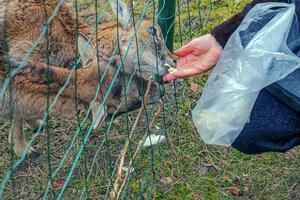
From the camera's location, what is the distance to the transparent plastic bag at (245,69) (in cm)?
271

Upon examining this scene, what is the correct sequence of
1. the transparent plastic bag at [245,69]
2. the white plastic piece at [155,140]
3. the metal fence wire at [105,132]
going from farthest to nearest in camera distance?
1. the white plastic piece at [155,140]
2. the metal fence wire at [105,132]
3. the transparent plastic bag at [245,69]

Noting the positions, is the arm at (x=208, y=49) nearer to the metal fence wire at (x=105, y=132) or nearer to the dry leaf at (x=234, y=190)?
the metal fence wire at (x=105, y=132)

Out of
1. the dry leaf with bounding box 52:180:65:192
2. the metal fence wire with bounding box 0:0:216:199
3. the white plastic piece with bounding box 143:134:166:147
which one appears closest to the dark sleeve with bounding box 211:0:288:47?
the metal fence wire with bounding box 0:0:216:199

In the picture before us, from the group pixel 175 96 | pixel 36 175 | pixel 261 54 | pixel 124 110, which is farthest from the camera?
pixel 175 96

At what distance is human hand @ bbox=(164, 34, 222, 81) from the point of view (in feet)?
10.5

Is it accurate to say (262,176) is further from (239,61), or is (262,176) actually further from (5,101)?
(5,101)

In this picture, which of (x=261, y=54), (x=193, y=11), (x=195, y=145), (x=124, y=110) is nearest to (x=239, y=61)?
(x=261, y=54)

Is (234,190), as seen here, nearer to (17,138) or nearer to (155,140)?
(155,140)

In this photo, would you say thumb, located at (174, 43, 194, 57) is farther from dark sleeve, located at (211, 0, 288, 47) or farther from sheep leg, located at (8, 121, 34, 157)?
sheep leg, located at (8, 121, 34, 157)

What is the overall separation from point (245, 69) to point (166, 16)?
166 centimetres

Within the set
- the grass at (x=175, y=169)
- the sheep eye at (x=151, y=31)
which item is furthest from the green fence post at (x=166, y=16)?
the grass at (x=175, y=169)

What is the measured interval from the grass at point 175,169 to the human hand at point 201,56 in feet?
2.66

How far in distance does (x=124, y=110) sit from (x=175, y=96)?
2.21ft

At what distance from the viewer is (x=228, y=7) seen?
19.1 ft
